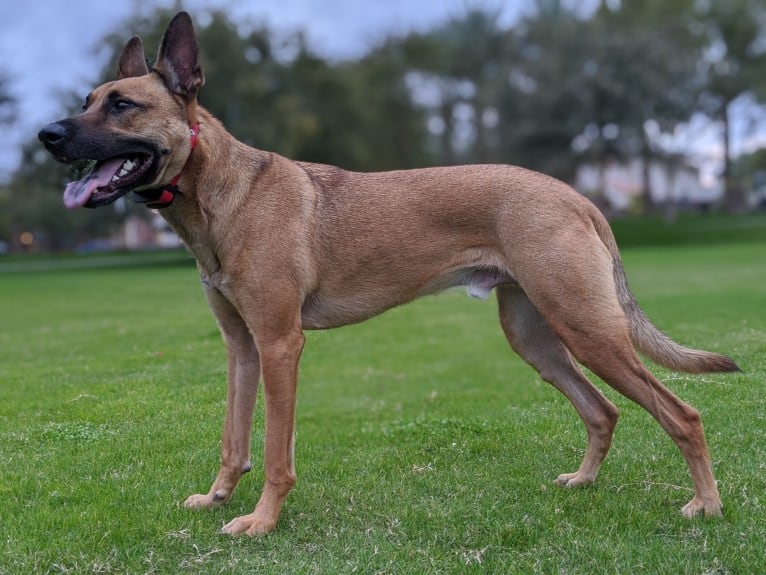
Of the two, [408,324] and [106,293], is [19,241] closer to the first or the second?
[106,293]

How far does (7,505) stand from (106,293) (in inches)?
780

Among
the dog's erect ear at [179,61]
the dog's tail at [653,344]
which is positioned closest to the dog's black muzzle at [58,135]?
the dog's erect ear at [179,61]

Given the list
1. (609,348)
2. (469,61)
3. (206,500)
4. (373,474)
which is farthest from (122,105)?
(469,61)

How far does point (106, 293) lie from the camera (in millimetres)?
23531

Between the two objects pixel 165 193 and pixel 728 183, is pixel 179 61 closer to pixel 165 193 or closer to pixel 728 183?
pixel 165 193

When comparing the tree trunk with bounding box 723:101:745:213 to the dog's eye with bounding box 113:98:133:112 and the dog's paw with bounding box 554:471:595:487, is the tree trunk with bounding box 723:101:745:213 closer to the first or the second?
the dog's paw with bounding box 554:471:595:487

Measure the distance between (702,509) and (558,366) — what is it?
4.48 feet

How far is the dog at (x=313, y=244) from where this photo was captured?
14.8ft

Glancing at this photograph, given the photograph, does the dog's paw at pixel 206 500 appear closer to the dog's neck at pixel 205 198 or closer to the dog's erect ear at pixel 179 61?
the dog's neck at pixel 205 198

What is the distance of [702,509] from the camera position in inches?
176

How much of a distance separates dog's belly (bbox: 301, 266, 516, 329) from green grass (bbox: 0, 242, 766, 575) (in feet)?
3.79

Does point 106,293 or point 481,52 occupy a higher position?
point 481,52

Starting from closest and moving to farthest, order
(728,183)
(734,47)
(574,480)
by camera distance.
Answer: (574,480) → (734,47) → (728,183)

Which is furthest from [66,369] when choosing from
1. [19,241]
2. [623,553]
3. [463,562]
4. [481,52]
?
[19,241]
